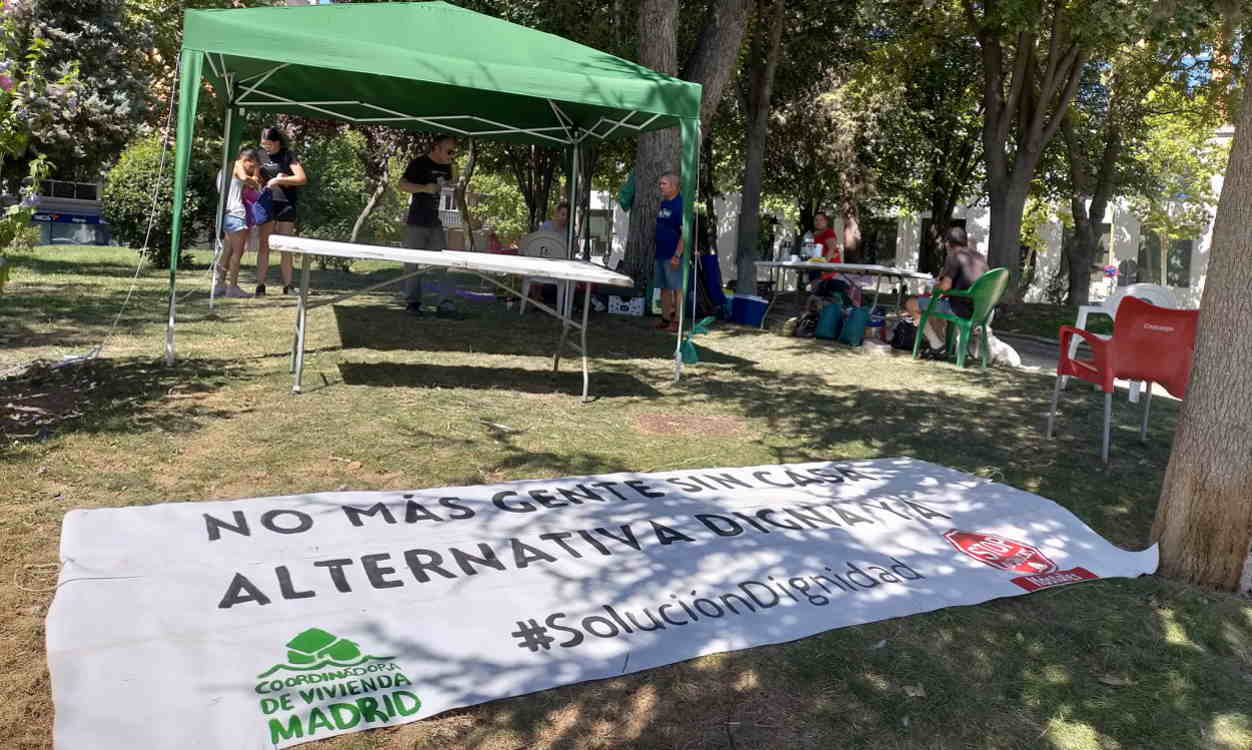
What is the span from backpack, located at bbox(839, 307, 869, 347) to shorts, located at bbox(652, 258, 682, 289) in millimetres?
2121

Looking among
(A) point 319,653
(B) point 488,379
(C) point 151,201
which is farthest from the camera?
(C) point 151,201

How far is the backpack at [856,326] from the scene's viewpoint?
37.8 feet

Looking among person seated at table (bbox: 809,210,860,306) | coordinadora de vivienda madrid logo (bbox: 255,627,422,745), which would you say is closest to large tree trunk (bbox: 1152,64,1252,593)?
coordinadora de vivienda madrid logo (bbox: 255,627,422,745)

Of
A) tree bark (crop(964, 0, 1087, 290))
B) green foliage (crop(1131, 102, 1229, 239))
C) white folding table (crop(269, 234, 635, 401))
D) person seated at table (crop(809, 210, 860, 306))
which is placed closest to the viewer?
white folding table (crop(269, 234, 635, 401))

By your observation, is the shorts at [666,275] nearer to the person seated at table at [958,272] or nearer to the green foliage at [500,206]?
the person seated at table at [958,272]

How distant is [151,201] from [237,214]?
219 inches

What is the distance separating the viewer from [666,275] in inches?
432

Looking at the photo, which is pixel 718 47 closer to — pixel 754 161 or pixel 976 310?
pixel 754 161

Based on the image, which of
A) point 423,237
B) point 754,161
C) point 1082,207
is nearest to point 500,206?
point 1082,207

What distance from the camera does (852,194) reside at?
82.2 feet

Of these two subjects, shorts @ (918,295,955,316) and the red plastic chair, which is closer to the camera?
the red plastic chair

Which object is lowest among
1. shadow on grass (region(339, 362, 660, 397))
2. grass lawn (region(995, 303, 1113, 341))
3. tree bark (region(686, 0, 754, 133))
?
shadow on grass (region(339, 362, 660, 397))

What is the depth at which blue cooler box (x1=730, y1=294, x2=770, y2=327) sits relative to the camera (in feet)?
44.3

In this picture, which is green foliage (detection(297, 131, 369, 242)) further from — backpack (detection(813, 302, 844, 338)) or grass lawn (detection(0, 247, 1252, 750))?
backpack (detection(813, 302, 844, 338))
